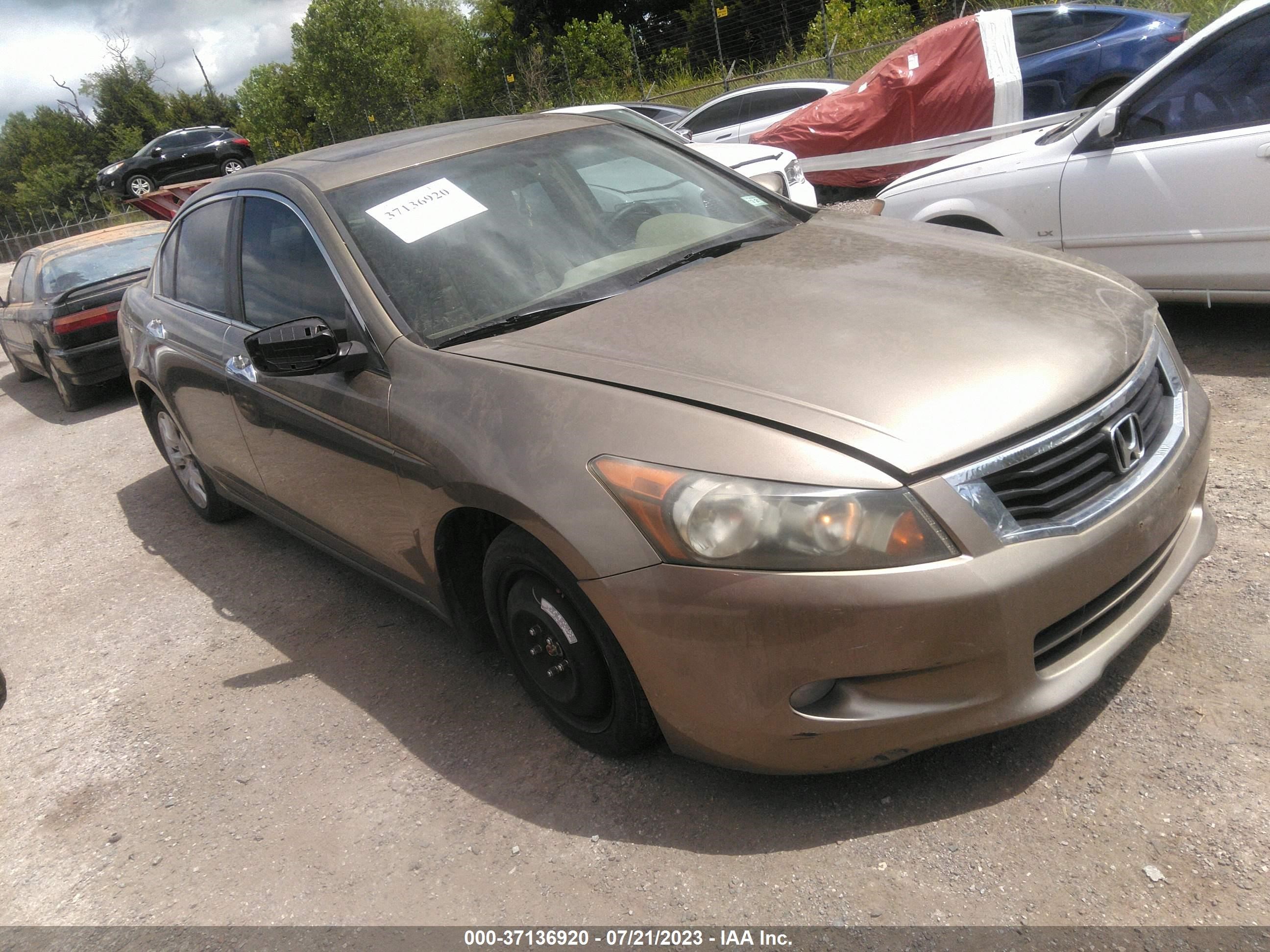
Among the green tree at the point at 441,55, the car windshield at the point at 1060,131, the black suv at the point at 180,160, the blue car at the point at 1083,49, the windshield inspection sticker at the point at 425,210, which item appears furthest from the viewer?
the green tree at the point at 441,55

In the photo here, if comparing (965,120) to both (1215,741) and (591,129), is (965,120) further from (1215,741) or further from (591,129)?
(1215,741)

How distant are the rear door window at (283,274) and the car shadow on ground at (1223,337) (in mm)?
3717

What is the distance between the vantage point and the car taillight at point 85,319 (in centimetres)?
938

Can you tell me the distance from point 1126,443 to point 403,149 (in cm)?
269

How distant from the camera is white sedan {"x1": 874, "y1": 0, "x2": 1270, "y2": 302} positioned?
4543 mm

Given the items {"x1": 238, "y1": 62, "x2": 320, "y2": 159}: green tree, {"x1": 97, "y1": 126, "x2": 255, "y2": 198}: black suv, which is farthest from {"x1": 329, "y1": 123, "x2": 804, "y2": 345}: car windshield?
{"x1": 238, "y1": 62, "x2": 320, "y2": 159}: green tree

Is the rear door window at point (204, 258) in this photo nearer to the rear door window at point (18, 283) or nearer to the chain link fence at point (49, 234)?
the rear door window at point (18, 283)

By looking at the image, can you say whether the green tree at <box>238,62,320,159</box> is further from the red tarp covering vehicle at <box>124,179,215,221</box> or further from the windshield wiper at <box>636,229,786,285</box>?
the windshield wiper at <box>636,229,786,285</box>

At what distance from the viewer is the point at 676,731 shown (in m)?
2.52

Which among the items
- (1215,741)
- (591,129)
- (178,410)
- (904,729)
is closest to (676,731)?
(904,729)

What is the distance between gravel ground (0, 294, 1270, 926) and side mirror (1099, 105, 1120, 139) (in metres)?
1.48

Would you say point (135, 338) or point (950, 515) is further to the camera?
point (135, 338)

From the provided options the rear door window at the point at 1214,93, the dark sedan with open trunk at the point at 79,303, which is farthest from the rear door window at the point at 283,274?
the dark sedan with open trunk at the point at 79,303

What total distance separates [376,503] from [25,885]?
149 cm
